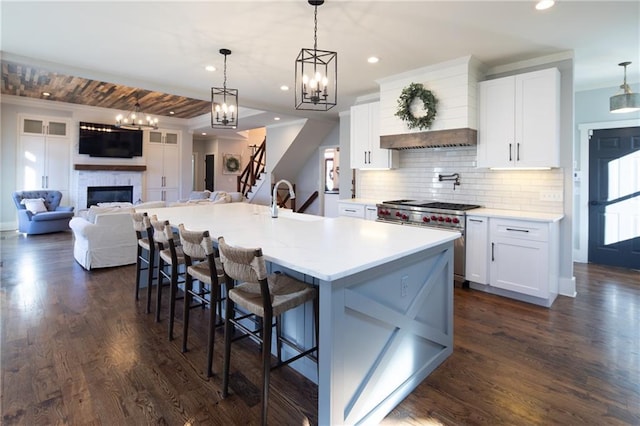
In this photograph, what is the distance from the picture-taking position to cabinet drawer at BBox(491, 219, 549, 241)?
3549 mm

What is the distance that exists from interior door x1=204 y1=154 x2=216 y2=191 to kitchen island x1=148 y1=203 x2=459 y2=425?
35.2 ft

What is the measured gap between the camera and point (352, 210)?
5.39m

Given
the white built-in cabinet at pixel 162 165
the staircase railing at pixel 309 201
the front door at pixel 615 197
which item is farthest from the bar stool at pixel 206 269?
the white built-in cabinet at pixel 162 165

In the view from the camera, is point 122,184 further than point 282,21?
Yes

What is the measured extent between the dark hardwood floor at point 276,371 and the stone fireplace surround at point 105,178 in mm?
6007

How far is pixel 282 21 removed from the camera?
3.19 m

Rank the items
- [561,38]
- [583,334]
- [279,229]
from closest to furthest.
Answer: [279,229], [583,334], [561,38]

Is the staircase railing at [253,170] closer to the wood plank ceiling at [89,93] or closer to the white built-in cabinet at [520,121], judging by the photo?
the wood plank ceiling at [89,93]

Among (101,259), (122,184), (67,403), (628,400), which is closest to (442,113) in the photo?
(628,400)

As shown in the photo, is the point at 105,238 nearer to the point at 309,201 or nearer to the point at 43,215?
the point at 43,215

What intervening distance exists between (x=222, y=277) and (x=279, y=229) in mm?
593

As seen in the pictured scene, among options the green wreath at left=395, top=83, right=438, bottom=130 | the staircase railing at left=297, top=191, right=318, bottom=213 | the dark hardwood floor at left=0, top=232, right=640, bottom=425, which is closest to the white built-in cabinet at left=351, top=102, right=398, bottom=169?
the green wreath at left=395, top=83, right=438, bottom=130

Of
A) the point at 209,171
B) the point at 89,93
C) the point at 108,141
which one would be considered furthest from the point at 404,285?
the point at 209,171

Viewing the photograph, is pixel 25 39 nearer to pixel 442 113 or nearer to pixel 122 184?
pixel 442 113
